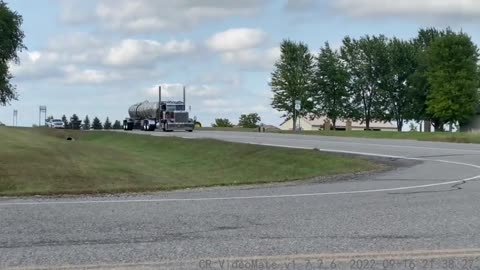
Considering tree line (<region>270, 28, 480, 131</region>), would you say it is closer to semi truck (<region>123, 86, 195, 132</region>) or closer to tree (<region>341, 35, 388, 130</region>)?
tree (<region>341, 35, 388, 130</region>)

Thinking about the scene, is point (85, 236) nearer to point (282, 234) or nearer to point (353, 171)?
point (282, 234)

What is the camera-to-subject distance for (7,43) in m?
71.9

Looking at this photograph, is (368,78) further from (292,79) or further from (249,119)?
(249,119)

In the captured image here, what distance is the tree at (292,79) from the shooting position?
89.1 meters

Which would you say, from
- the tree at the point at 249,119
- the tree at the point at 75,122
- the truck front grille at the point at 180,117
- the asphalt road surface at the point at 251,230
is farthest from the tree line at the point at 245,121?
the asphalt road surface at the point at 251,230

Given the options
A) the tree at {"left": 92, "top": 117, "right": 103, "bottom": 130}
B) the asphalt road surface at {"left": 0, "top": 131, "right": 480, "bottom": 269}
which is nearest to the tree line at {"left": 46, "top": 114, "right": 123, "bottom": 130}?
the tree at {"left": 92, "top": 117, "right": 103, "bottom": 130}

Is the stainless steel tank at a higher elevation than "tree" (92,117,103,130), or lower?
higher

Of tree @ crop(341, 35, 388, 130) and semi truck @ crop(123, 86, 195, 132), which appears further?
tree @ crop(341, 35, 388, 130)

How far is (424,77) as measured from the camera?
85000 mm

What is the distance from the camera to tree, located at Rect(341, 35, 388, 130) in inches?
3844

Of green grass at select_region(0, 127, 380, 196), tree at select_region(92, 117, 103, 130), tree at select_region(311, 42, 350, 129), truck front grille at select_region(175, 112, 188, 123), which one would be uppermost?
tree at select_region(311, 42, 350, 129)

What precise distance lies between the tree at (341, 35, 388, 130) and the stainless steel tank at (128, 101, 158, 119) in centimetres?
3273

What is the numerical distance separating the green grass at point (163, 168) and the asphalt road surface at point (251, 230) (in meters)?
3.80

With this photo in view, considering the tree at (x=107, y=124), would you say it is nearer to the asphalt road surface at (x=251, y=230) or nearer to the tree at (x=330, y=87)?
the tree at (x=330, y=87)
